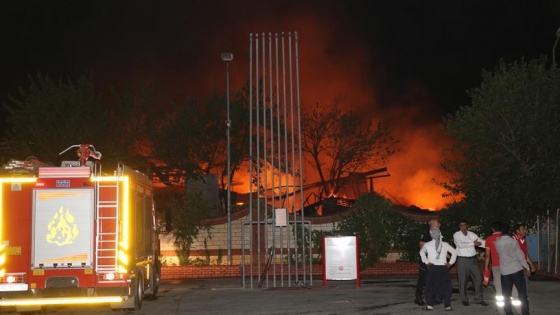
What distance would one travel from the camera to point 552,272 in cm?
2347

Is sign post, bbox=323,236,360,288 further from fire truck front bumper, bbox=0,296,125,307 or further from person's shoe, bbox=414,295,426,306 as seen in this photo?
fire truck front bumper, bbox=0,296,125,307

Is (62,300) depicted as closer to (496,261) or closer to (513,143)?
(496,261)

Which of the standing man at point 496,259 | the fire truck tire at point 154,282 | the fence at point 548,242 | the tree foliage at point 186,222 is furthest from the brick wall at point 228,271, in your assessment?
the standing man at point 496,259

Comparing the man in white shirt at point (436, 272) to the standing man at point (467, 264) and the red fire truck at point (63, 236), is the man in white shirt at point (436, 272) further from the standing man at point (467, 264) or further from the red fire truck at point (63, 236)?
the red fire truck at point (63, 236)

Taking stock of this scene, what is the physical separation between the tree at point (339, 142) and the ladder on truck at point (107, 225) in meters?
29.9

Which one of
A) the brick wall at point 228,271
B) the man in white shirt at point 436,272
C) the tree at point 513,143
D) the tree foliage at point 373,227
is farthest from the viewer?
the brick wall at point 228,271

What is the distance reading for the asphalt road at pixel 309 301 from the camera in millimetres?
14719

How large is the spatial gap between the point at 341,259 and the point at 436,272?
5888 millimetres

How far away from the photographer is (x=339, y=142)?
43531 millimetres

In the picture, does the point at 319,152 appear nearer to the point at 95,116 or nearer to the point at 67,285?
the point at 95,116

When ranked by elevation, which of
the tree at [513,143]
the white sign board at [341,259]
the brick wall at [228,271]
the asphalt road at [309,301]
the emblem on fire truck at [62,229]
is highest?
the tree at [513,143]

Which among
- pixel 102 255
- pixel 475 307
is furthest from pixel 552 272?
pixel 102 255

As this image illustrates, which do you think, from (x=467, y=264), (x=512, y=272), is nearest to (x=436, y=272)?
(x=467, y=264)

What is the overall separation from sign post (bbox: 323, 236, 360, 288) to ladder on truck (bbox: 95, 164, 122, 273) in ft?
25.3
